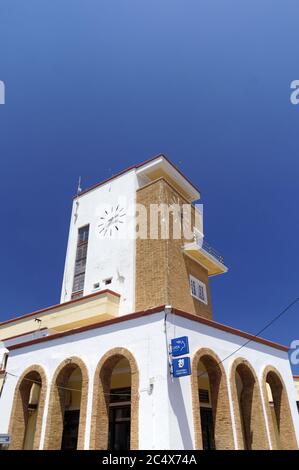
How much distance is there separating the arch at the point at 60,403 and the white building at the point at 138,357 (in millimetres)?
48

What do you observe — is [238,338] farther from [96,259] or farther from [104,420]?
[96,259]

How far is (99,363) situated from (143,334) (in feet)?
7.39

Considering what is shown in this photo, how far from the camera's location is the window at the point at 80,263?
20978 millimetres

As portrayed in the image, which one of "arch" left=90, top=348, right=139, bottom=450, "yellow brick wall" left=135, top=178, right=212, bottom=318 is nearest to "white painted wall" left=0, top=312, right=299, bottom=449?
"arch" left=90, top=348, right=139, bottom=450

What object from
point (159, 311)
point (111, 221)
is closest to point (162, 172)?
point (111, 221)

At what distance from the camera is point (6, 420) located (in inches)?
595

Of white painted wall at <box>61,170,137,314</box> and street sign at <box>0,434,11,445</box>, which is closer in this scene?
street sign at <box>0,434,11,445</box>

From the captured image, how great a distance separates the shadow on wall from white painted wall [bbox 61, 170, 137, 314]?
240 inches

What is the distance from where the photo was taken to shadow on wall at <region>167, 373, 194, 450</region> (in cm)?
1121

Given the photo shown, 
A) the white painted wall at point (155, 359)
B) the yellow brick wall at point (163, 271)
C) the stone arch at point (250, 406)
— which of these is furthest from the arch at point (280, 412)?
the yellow brick wall at point (163, 271)

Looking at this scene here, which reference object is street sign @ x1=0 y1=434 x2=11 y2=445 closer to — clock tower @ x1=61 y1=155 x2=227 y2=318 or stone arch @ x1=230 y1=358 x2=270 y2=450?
clock tower @ x1=61 y1=155 x2=227 y2=318

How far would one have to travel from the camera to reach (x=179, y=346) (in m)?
11.8
